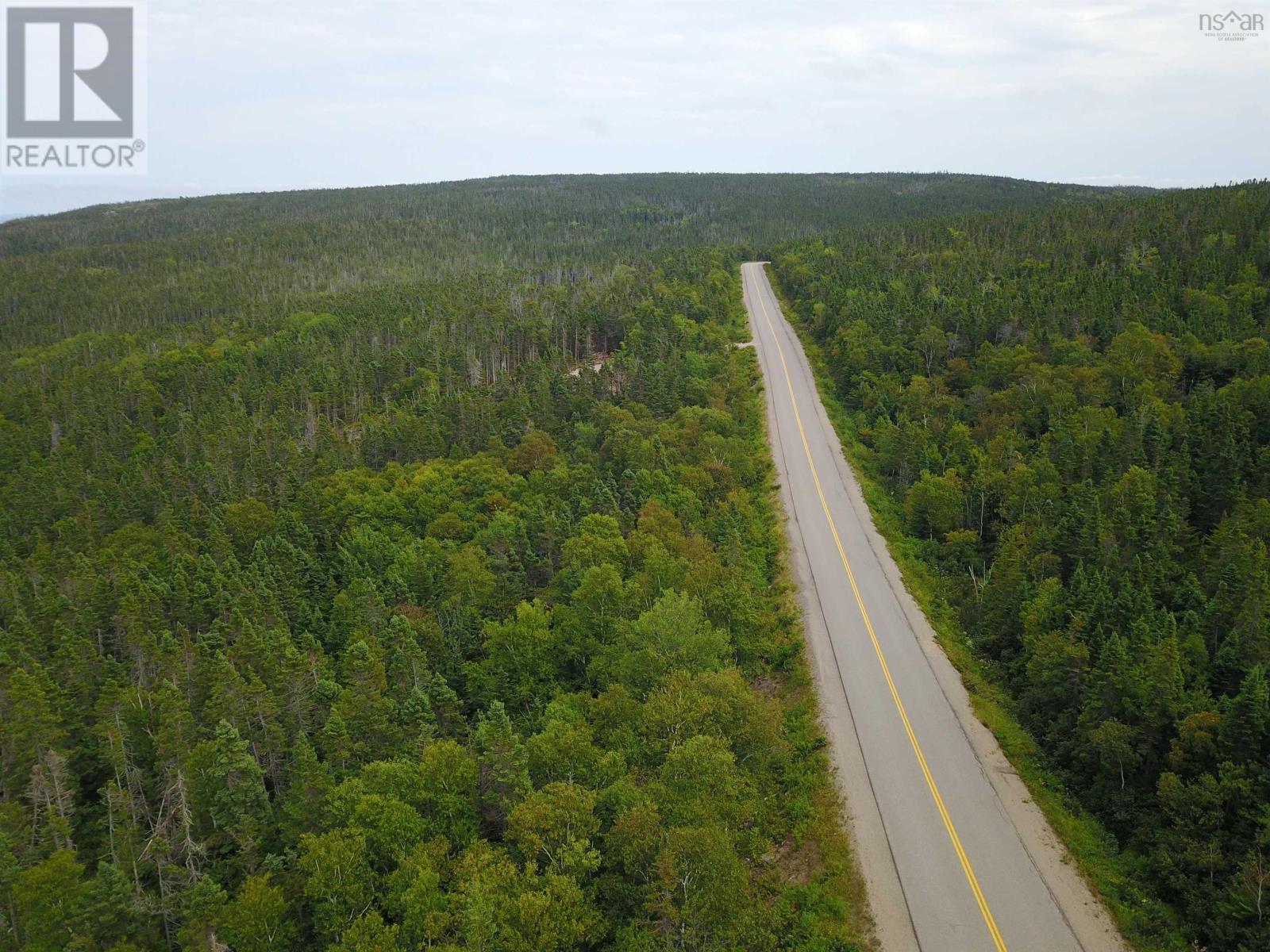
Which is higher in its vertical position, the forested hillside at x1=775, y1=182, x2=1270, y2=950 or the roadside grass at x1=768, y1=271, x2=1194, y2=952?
the forested hillside at x1=775, y1=182, x2=1270, y2=950

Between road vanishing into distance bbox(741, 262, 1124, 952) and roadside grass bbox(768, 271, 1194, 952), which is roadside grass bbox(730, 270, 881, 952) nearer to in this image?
road vanishing into distance bbox(741, 262, 1124, 952)

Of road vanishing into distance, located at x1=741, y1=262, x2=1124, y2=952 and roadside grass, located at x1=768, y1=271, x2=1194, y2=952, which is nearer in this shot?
roadside grass, located at x1=768, y1=271, x2=1194, y2=952

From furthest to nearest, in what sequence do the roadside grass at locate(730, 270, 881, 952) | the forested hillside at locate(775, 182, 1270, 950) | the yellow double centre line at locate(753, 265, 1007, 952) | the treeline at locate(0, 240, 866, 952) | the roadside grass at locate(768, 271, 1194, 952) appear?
the forested hillside at locate(775, 182, 1270, 950) → the roadside grass at locate(730, 270, 881, 952) → the yellow double centre line at locate(753, 265, 1007, 952) → the roadside grass at locate(768, 271, 1194, 952) → the treeline at locate(0, 240, 866, 952)

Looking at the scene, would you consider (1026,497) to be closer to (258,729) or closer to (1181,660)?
(1181,660)

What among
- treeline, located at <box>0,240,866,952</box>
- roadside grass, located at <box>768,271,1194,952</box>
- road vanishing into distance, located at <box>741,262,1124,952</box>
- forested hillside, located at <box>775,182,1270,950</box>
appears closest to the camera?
treeline, located at <box>0,240,866,952</box>

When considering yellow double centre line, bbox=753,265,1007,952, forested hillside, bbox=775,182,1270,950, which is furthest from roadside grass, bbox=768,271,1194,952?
yellow double centre line, bbox=753,265,1007,952

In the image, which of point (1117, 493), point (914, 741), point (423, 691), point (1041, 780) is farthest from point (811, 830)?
point (1117, 493)

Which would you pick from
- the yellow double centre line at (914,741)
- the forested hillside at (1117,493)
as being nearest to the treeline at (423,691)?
the yellow double centre line at (914,741)

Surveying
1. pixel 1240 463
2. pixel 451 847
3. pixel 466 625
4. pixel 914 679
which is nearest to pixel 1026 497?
pixel 1240 463
